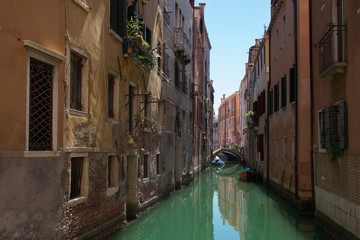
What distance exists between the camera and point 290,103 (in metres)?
15.2

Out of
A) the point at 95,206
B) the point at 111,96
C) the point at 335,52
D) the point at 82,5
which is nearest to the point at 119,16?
the point at 111,96

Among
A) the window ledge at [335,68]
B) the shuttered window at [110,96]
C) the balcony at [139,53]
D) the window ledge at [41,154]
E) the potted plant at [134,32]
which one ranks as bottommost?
the window ledge at [41,154]

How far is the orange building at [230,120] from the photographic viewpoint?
64.1m

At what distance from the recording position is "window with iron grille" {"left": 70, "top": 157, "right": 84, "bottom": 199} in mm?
8195

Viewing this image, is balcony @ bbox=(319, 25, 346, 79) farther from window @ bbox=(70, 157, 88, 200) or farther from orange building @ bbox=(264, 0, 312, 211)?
window @ bbox=(70, 157, 88, 200)

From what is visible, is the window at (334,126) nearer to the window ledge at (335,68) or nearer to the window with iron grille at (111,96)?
the window ledge at (335,68)

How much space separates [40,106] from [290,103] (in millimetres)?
10813

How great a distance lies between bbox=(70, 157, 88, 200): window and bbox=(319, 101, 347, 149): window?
5794mm

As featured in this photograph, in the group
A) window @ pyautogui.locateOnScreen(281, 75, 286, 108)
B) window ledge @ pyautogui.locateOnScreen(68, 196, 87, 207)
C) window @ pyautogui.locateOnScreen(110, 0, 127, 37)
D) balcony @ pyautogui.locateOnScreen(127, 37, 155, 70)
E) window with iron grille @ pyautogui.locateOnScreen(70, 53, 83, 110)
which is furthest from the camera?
window @ pyautogui.locateOnScreen(281, 75, 286, 108)

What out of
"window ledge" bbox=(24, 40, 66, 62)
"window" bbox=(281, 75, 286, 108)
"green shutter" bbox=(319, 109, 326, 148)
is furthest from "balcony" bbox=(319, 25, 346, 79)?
"window" bbox=(281, 75, 286, 108)

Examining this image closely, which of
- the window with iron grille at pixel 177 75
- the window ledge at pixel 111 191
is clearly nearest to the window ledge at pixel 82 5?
the window ledge at pixel 111 191

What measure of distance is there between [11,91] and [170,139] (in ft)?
42.6

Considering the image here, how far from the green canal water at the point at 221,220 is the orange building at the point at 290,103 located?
0.96m

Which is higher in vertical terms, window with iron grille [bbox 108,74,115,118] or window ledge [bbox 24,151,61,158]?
window with iron grille [bbox 108,74,115,118]
